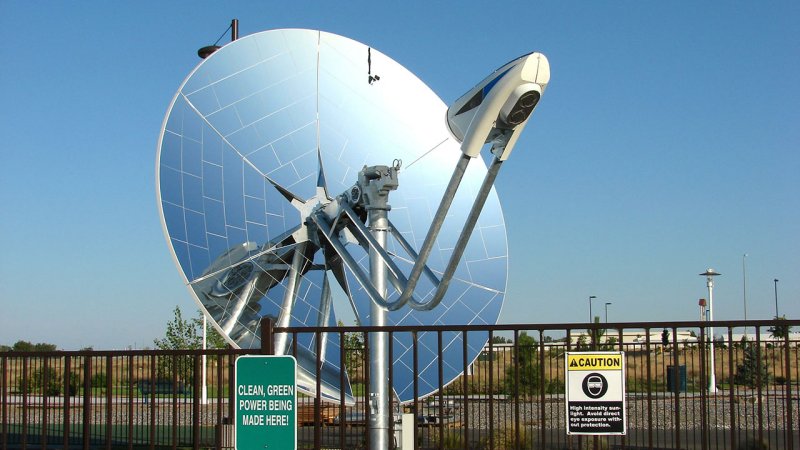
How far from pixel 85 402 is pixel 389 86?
1141 cm

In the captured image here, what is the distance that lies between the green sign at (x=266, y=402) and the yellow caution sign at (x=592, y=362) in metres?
2.69

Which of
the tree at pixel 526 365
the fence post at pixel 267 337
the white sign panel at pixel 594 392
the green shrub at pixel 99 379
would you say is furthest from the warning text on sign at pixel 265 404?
the green shrub at pixel 99 379

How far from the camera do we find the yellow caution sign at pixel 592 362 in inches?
382

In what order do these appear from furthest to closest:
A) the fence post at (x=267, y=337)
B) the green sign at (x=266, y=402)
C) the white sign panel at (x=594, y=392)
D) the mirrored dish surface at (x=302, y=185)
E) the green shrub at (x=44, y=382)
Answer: the mirrored dish surface at (x=302, y=185) < the green shrub at (x=44, y=382) < the fence post at (x=267, y=337) < the white sign panel at (x=594, y=392) < the green sign at (x=266, y=402)

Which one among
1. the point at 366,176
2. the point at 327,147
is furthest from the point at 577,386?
the point at 327,147

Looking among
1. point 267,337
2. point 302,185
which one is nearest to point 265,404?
point 267,337

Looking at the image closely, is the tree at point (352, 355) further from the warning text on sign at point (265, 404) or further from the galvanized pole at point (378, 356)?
the warning text on sign at point (265, 404)

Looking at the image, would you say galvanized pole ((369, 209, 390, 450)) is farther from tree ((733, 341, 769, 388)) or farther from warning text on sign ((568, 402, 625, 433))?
warning text on sign ((568, 402, 625, 433))

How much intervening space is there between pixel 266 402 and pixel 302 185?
10.7m

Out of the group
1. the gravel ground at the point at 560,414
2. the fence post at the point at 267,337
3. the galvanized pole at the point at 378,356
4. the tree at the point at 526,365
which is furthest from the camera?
the galvanized pole at the point at 378,356

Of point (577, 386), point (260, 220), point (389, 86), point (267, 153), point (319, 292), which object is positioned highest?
point (389, 86)

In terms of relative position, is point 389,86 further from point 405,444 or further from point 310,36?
point 405,444

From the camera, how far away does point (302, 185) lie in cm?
1936

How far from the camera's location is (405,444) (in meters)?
13.6
